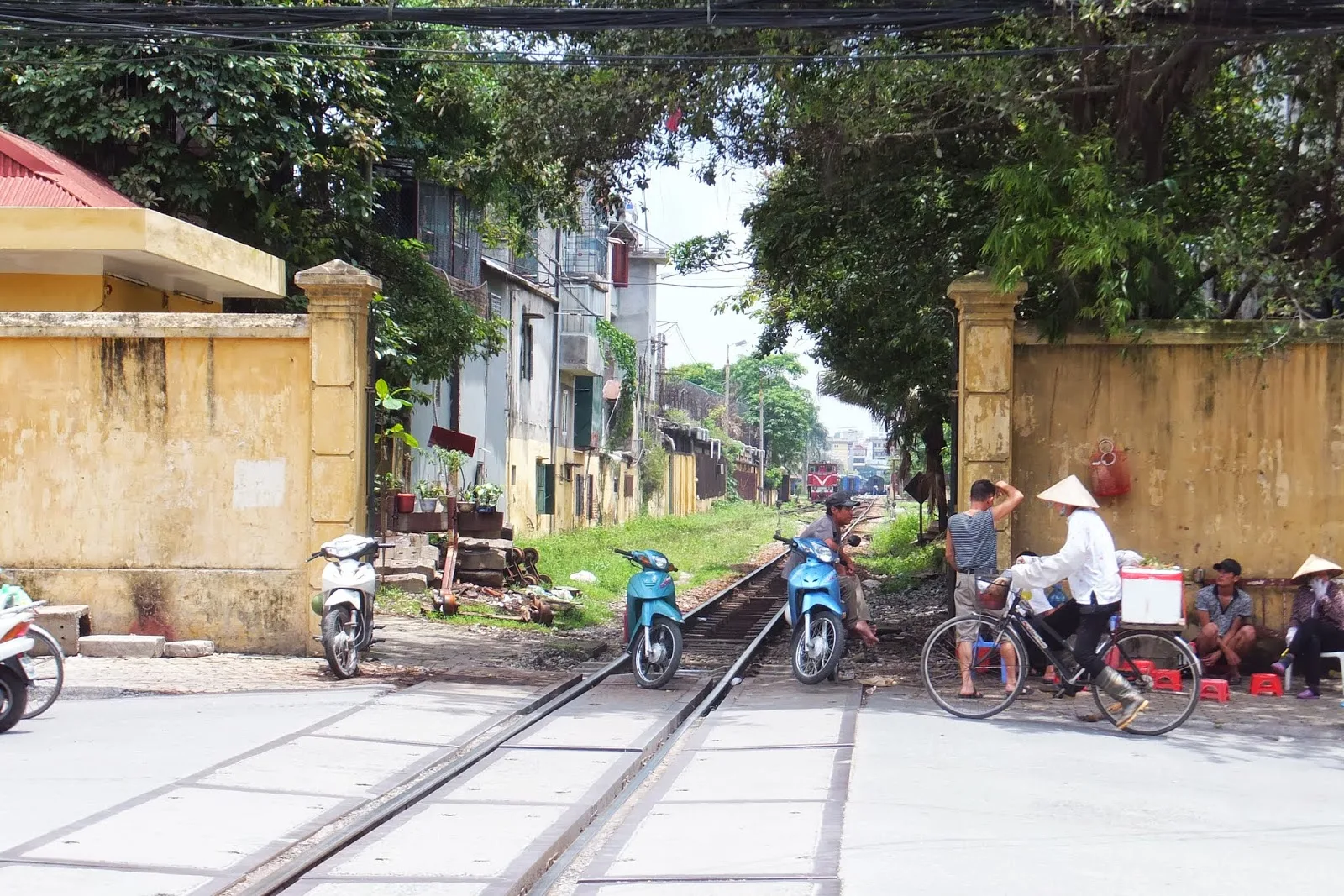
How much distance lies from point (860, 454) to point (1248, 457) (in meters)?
184

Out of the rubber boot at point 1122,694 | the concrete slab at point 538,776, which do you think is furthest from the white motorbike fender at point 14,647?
the rubber boot at point 1122,694

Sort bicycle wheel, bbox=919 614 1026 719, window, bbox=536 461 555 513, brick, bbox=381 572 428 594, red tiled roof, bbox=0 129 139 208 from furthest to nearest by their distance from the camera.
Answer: window, bbox=536 461 555 513 → brick, bbox=381 572 428 594 → red tiled roof, bbox=0 129 139 208 → bicycle wheel, bbox=919 614 1026 719

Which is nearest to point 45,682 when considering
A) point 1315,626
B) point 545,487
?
point 1315,626

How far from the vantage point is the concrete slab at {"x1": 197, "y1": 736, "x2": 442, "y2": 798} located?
23.1ft

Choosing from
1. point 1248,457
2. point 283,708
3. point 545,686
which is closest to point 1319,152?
point 1248,457

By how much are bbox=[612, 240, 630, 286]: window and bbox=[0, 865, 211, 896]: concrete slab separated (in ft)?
136

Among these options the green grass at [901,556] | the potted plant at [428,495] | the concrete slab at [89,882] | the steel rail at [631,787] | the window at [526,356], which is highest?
the window at [526,356]

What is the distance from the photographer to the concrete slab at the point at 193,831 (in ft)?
18.2

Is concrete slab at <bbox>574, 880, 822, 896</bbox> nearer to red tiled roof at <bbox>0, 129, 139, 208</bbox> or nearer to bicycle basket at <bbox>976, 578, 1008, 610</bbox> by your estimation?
bicycle basket at <bbox>976, 578, 1008, 610</bbox>

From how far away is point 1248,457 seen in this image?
11.4m

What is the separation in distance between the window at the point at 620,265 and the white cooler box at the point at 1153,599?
1462 inches

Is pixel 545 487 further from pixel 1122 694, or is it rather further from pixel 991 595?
pixel 1122 694

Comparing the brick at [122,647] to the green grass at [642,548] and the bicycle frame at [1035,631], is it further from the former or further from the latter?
the bicycle frame at [1035,631]

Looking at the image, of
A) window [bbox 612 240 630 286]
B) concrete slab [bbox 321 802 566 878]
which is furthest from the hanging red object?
window [bbox 612 240 630 286]
